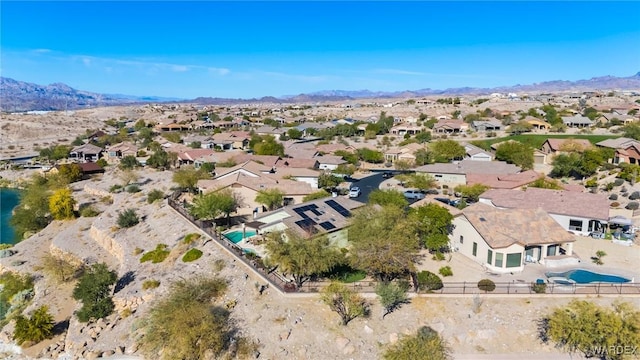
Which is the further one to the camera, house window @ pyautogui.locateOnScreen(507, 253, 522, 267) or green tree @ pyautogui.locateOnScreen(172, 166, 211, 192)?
green tree @ pyautogui.locateOnScreen(172, 166, 211, 192)

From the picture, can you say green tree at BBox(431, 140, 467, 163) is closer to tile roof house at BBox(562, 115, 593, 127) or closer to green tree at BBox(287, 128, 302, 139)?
green tree at BBox(287, 128, 302, 139)

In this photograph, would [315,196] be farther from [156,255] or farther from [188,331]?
[188,331]

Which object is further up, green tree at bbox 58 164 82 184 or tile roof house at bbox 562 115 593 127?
tile roof house at bbox 562 115 593 127

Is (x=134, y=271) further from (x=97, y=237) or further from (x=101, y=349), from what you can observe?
(x=97, y=237)

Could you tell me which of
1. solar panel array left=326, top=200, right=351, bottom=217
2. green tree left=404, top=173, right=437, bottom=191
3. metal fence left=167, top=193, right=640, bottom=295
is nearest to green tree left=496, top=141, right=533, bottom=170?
green tree left=404, top=173, right=437, bottom=191

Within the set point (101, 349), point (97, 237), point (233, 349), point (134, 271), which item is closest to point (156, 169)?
point (97, 237)

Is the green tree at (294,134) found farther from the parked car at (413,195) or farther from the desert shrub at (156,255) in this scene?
the desert shrub at (156,255)

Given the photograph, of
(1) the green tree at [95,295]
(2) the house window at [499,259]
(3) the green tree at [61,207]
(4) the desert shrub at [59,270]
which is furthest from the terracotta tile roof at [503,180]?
(3) the green tree at [61,207]
